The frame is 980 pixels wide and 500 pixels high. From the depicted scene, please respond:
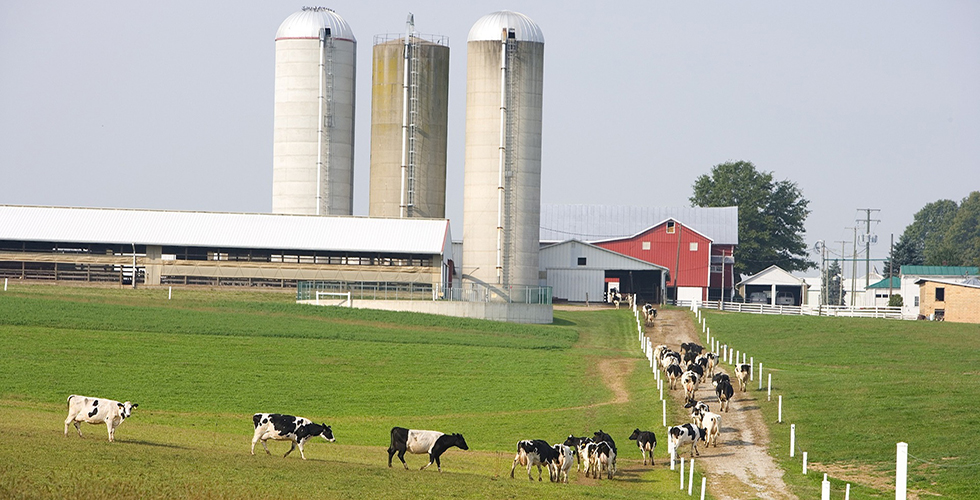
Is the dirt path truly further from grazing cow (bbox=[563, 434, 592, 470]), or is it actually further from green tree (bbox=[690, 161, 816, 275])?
green tree (bbox=[690, 161, 816, 275])

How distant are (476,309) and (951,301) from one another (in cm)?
3357

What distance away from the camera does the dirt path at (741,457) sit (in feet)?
83.0

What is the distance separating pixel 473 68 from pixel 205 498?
181 feet

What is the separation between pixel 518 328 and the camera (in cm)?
6084

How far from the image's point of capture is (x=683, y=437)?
2842cm

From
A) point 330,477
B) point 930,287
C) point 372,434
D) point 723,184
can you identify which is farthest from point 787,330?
point 723,184

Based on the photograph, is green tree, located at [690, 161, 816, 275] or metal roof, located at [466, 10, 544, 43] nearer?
metal roof, located at [466, 10, 544, 43]

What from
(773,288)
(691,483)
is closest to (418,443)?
(691,483)

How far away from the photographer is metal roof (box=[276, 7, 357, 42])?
76.4m

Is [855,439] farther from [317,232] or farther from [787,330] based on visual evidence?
[317,232]

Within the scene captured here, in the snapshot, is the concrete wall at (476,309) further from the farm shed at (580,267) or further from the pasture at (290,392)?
the farm shed at (580,267)

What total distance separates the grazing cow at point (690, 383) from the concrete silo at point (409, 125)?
42.1 m

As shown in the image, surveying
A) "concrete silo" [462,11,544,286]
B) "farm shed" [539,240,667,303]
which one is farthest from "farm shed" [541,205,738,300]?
"concrete silo" [462,11,544,286]

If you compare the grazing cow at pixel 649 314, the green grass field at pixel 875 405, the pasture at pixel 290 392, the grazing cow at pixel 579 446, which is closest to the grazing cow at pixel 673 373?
the pasture at pixel 290 392
